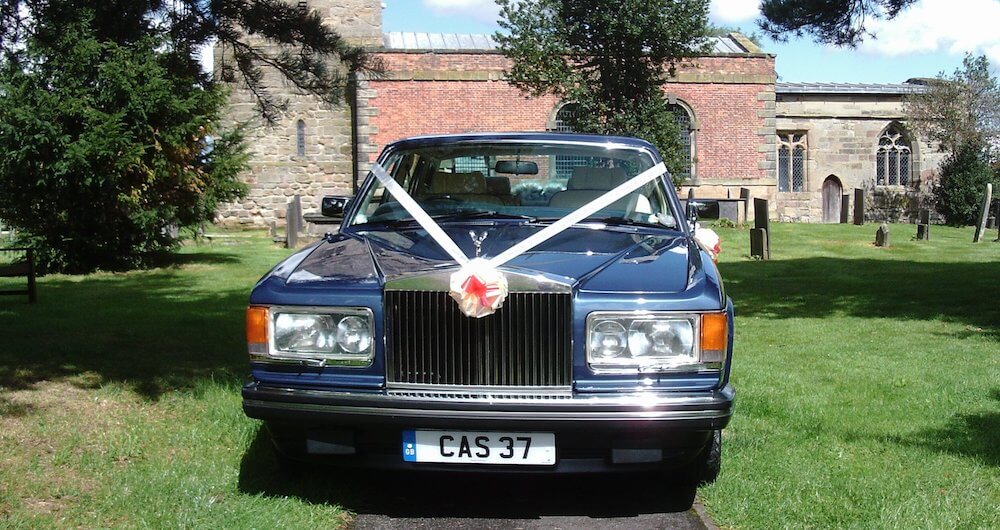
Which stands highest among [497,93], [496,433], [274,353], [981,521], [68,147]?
[497,93]

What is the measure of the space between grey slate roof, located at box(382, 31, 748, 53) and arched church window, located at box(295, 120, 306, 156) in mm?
4741

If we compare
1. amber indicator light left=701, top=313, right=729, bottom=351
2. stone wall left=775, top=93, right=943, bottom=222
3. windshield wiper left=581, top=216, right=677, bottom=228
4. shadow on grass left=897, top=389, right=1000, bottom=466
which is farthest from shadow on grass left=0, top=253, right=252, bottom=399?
stone wall left=775, top=93, right=943, bottom=222

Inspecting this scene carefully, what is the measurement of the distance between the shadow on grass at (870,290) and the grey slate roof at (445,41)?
19.7m

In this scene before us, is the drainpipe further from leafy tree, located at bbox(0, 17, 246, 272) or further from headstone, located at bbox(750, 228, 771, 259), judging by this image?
headstone, located at bbox(750, 228, 771, 259)

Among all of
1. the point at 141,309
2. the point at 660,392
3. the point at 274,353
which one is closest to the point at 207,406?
the point at 274,353

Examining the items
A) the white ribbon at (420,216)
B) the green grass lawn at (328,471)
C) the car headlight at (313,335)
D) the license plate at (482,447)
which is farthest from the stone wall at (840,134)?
the car headlight at (313,335)

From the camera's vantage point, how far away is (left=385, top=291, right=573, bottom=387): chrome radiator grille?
4227 mm

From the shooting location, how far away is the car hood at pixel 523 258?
14.2 feet

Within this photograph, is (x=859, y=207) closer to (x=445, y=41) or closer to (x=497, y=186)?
(x=445, y=41)

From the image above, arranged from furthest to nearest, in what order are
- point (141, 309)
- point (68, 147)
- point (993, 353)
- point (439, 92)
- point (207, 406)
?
point (439, 92) < point (68, 147) < point (141, 309) < point (993, 353) < point (207, 406)

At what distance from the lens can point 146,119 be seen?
1619cm

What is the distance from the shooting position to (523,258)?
182 inches

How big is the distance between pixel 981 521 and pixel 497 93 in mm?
29572

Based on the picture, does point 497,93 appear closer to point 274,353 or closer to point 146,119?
point 146,119
